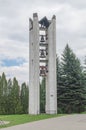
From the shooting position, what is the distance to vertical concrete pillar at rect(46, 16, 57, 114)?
101 feet

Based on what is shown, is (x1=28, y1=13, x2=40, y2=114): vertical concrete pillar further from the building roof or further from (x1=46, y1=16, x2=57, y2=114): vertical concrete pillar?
(x1=46, y1=16, x2=57, y2=114): vertical concrete pillar

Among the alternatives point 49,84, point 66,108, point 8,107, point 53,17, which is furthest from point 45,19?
point 8,107

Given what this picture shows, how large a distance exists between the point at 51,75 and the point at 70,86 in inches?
310

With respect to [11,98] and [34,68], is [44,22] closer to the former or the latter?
[34,68]

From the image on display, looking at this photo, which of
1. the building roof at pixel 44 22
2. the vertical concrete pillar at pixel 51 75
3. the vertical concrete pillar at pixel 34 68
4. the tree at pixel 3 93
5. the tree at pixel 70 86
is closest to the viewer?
the vertical concrete pillar at pixel 34 68

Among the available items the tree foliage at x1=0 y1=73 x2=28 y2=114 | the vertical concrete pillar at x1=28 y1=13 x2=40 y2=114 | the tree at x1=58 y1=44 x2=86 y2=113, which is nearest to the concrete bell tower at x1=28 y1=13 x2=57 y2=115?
the vertical concrete pillar at x1=28 y1=13 x2=40 y2=114

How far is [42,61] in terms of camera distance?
31.5m

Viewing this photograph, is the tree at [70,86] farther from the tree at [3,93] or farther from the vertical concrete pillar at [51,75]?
the tree at [3,93]

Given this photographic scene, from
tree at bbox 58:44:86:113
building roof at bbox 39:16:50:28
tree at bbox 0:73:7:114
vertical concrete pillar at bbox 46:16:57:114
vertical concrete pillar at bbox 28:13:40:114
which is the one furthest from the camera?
tree at bbox 0:73:7:114

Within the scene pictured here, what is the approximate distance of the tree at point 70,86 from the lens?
1510 inches

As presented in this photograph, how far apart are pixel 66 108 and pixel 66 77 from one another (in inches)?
148

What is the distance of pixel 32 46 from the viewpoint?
31031 mm

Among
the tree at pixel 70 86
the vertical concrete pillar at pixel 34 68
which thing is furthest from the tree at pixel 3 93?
the vertical concrete pillar at pixel 34 68

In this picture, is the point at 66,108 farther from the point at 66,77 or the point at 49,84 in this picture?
the point at 49,84
